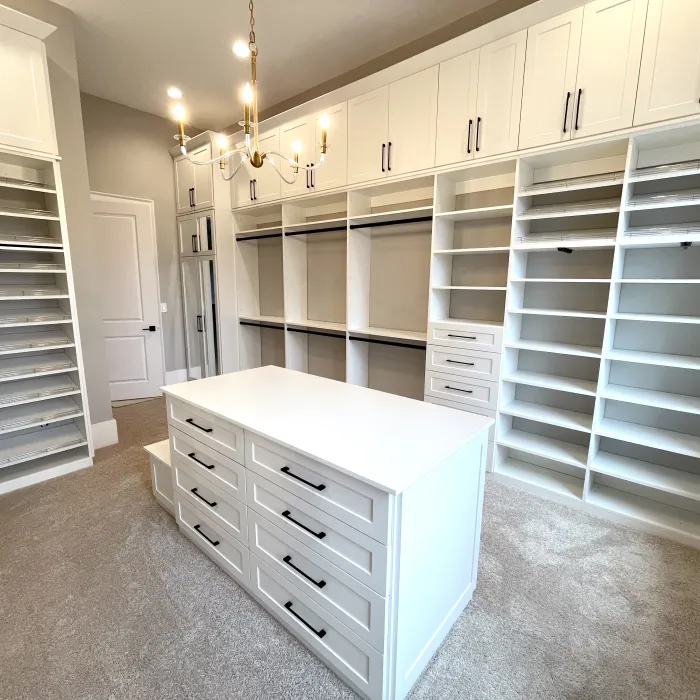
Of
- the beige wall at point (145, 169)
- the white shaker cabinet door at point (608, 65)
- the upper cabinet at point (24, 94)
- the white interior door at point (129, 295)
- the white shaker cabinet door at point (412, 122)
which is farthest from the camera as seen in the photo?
the white interior door at point (129, 295)

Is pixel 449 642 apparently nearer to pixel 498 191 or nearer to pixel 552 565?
pixel 552 565

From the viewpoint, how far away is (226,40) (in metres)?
3.10

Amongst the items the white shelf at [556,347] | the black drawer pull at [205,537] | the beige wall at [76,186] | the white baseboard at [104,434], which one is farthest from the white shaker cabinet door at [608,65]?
the white baseboard at [104,434]

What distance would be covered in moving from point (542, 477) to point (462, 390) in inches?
31.7

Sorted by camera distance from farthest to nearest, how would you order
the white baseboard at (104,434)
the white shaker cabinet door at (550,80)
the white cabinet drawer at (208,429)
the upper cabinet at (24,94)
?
the white baseboard at (104,434) < the upper cabinet at (24,94) < the white shaker cabinet door at (550,80) < the white cabinet drawer at (208,429)

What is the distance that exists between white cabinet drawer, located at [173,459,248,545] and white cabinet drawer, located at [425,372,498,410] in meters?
1.78

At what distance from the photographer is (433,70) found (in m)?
2.65

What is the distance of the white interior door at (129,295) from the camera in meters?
4.29

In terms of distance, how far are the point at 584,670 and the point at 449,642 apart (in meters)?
0.49

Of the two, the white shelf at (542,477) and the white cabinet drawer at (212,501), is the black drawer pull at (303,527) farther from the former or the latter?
the white shelf at (542,477)

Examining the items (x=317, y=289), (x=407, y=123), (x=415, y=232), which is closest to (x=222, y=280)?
(x=317, y=289)

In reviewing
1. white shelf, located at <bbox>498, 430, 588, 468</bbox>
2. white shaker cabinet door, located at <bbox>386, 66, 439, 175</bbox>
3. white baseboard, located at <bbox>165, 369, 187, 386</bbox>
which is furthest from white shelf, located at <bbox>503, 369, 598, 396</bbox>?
white baseboard, located at <bbox>165, 369, 187, 386</bbox>

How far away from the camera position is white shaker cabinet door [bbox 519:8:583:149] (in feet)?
7.02

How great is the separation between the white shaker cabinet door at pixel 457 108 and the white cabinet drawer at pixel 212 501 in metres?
2.49
